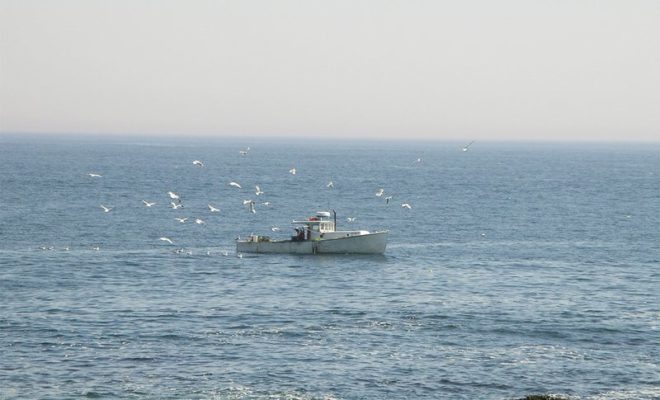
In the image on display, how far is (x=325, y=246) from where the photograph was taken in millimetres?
103938

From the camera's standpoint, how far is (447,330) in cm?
6869

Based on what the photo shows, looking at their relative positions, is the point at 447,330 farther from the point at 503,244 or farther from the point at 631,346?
the point at 503,244

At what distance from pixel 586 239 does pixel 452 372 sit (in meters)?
66.1

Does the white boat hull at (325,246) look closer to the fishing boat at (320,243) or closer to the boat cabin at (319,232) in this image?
the fishing boat at (320,243)

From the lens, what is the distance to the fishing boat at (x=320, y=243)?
338ft

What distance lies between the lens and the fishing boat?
103000mm

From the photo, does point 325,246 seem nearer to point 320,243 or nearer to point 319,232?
point 320,243

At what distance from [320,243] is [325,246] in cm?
61

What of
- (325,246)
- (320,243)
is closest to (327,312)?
(320,243)

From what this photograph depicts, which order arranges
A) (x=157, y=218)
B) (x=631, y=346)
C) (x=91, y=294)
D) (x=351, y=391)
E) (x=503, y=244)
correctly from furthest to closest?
(x=157, y=218)
(x=503, y=244)
(x=91, y=294)
(x=631, y=346)
(x=351, y=391)

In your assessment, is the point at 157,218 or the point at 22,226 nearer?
the point at 22,226

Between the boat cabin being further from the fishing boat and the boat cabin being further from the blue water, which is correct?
the blue water

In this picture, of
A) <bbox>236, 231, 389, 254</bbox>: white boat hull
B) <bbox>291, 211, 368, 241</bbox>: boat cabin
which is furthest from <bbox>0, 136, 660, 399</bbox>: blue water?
<bbox>291, 211, 368, 241</bbox>: boat cabin

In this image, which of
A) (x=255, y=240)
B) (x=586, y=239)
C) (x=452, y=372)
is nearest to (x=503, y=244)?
(x=586, y=239)
